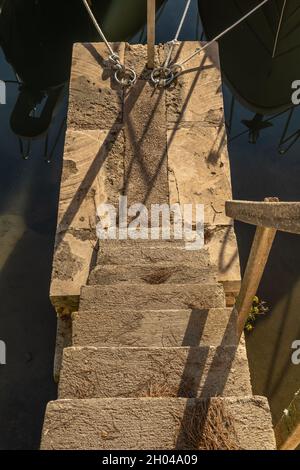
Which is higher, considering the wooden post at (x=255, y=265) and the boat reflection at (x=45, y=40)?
the boat reflection at (x=45, y=40)

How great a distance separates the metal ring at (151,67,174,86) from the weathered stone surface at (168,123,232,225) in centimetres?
63

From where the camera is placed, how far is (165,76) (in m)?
4.55

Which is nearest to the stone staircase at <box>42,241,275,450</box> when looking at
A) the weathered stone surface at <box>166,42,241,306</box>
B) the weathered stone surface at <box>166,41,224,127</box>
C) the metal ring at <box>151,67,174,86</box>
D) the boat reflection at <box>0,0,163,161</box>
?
the weathered stone surface at <box>166,42,241,306</box>

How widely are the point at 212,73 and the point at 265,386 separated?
13.0ft

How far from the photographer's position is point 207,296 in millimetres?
3062

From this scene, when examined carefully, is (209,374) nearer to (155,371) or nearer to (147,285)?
(155,371)

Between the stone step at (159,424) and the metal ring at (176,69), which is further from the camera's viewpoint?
the metal ring at (176,69)

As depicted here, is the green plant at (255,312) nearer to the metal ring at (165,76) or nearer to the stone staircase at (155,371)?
the stone staircase at (155,371)

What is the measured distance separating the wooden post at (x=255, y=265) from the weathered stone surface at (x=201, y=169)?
1125 mm

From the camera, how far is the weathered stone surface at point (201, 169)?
407 centimetres

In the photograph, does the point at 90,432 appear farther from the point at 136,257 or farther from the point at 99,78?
the point at 99,78

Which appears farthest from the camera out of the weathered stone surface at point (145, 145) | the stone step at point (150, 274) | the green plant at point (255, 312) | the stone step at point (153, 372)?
the green plant at point (255, 312)

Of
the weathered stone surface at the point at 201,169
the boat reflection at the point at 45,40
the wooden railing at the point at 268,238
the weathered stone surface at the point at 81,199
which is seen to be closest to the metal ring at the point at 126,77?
the weathered stone surface at the point at 81,199

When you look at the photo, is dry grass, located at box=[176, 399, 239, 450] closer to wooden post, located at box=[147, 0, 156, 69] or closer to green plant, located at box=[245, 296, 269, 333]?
wooden post, located at box=[147, 0, 156, 69]
